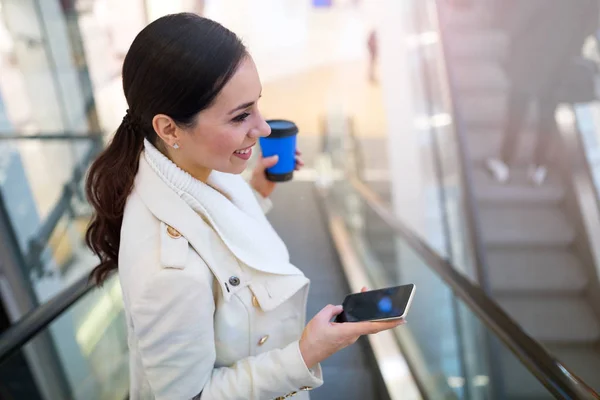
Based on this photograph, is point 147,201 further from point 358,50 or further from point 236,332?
point 358,50

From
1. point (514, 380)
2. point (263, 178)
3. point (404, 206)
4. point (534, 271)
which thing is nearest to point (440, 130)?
point (534, 271)

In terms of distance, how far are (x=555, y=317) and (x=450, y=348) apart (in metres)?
1.54

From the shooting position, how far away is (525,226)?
4.15 meters

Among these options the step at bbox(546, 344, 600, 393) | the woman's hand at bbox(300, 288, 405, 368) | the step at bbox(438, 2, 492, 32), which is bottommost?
the step at bbox(546, 344, 600, 393)

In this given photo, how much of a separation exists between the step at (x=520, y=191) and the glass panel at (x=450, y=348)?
108 cm

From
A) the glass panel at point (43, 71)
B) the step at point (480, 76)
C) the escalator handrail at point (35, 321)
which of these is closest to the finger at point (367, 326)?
the escalator handrail at point (35, 321)

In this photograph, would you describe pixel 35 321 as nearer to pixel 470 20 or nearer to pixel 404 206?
pixel 404 206

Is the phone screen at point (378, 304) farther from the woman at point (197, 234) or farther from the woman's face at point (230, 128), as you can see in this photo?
the woman's face at point (230, 128)

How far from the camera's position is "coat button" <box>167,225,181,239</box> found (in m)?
1.03

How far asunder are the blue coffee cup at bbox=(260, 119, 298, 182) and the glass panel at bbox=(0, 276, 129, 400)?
1371 mm

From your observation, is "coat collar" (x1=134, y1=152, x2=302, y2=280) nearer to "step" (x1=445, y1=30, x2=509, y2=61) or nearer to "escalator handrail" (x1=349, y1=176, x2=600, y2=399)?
"escalator handrail" (x1=349, y1=176, x2=600, y2=399)

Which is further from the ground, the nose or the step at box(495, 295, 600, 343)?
the nose

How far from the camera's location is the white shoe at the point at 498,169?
14.9 feet

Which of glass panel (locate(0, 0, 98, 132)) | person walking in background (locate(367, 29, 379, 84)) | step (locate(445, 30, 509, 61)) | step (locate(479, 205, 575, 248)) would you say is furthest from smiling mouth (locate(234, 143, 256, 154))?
person walking in background (locate(367, 29, 379, 84))
